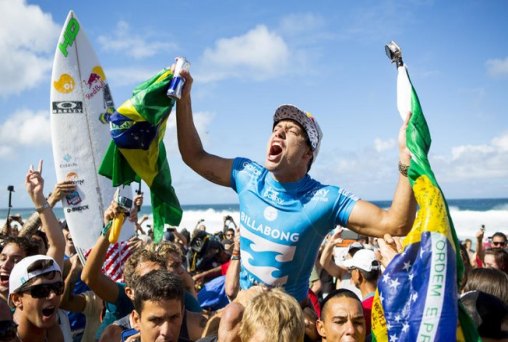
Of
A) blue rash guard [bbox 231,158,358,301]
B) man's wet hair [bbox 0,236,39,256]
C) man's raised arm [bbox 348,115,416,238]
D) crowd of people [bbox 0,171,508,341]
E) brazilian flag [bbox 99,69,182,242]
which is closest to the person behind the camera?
crowd of people [bbox 0,171,508,341]

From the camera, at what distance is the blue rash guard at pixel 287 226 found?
2.77m

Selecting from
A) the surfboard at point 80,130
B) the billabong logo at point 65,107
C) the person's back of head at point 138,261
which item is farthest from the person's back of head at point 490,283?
the billabong logo at point 65,107

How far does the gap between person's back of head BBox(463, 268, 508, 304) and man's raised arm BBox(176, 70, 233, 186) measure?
1.71m

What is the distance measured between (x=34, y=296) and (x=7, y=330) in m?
0.66

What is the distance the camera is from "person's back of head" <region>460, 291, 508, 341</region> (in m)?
2.48

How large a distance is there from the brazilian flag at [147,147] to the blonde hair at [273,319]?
1.33 meters

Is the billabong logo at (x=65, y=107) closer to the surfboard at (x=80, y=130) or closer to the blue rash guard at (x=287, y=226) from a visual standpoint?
the surfboard at (x=80, y=130)

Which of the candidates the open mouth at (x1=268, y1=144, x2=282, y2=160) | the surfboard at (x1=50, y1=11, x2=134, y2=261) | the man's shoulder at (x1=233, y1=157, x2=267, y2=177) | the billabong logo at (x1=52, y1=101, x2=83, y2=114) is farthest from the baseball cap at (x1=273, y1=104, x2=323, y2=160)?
the billabong logo at (x1=52, y1=101, x2=83, y2=114)

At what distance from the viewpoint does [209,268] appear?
7000 millimetres

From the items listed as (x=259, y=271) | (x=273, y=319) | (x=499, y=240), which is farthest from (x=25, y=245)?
(x=499, y=240)

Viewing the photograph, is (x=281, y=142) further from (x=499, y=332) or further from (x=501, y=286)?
(x=501, y=286)

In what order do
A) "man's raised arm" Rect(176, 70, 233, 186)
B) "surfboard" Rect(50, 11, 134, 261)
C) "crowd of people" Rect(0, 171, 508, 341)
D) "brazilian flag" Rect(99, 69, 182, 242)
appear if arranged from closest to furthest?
"crowd of people" Rect(0, 171, 508, 341), "brazilian flag" Rect(99, 69, 182, 242), "man's raised arm" Rect(176, 70, 233, 186), "surfboard" Rect(50, 11, 134, 261)

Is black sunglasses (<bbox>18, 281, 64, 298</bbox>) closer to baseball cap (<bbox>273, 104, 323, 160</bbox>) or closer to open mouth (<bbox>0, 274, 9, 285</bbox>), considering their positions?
open mouth (<bbox>0, 274, 9, 285</bbox>)

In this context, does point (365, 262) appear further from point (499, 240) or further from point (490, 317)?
point (499, 240)
